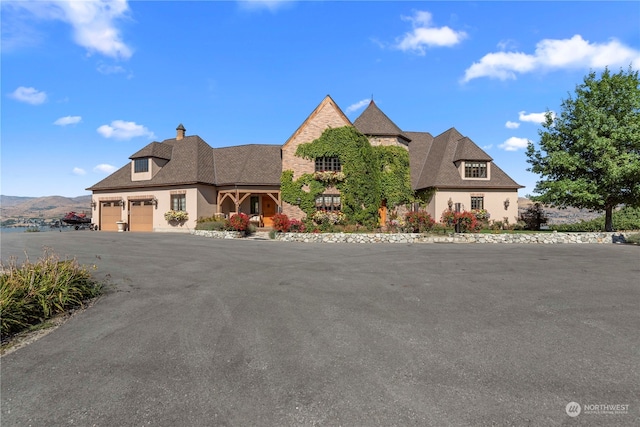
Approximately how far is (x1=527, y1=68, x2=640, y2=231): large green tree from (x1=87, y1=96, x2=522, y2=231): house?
4331 mm

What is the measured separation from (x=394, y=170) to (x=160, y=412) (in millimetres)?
24834

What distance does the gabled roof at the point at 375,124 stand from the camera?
25922 millimetres

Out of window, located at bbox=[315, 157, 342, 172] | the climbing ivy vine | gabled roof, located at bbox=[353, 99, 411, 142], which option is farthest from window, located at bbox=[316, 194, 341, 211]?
gabled roof, located at bbox=[353, 99, 411, 142]

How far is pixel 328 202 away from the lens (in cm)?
2427

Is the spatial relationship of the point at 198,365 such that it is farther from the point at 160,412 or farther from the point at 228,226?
the point at 228,226

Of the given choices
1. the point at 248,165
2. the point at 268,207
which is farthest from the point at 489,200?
the point at 248,165

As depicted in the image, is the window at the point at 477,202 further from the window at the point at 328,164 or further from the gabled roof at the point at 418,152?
the window at the point at 328,164

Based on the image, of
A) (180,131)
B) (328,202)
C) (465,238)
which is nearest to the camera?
(465,238)

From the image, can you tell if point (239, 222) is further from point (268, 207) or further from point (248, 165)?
point (248, 165)

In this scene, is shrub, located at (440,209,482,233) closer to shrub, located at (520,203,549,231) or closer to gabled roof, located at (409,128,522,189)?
gabled roof, located at (409,128,522,189)

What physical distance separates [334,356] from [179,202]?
26.2 meters

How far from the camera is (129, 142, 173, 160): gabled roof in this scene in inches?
1126

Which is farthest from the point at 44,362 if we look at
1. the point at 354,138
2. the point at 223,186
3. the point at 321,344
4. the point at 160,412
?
the point at 223,186

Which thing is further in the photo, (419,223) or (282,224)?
(282,224)
